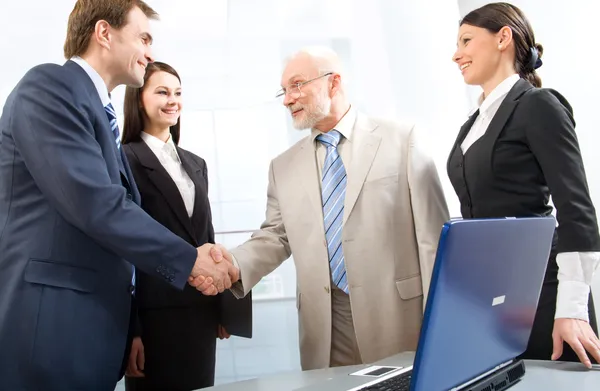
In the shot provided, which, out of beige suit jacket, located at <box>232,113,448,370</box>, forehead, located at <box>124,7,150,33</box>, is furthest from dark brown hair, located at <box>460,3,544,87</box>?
forehead, located at <box>124,7,150,33</box>

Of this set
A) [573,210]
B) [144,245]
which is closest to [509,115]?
[573,210]

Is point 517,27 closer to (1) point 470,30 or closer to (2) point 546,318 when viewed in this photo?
(1) point 470,30

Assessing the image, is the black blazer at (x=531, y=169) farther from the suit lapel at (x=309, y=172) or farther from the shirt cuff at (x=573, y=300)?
the suit lapel at (x=309, y=172)

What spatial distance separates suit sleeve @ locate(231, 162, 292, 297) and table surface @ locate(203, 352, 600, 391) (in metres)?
0.74

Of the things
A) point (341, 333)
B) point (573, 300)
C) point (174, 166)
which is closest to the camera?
point (573, 300)

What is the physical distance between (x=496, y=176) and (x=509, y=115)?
17 centimetres

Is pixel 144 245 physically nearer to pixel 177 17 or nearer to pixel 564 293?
pixel 564 293

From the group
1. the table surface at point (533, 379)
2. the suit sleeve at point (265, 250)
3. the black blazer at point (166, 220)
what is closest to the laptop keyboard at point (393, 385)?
the table surface at point (533, 379)

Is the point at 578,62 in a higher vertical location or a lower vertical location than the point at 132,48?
higher

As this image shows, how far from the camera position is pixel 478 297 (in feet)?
3.08

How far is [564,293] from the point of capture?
1.41 meters

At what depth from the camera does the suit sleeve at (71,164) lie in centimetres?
153

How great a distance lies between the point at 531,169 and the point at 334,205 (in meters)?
0.64

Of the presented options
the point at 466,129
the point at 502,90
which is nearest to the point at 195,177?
the point at 466,129
